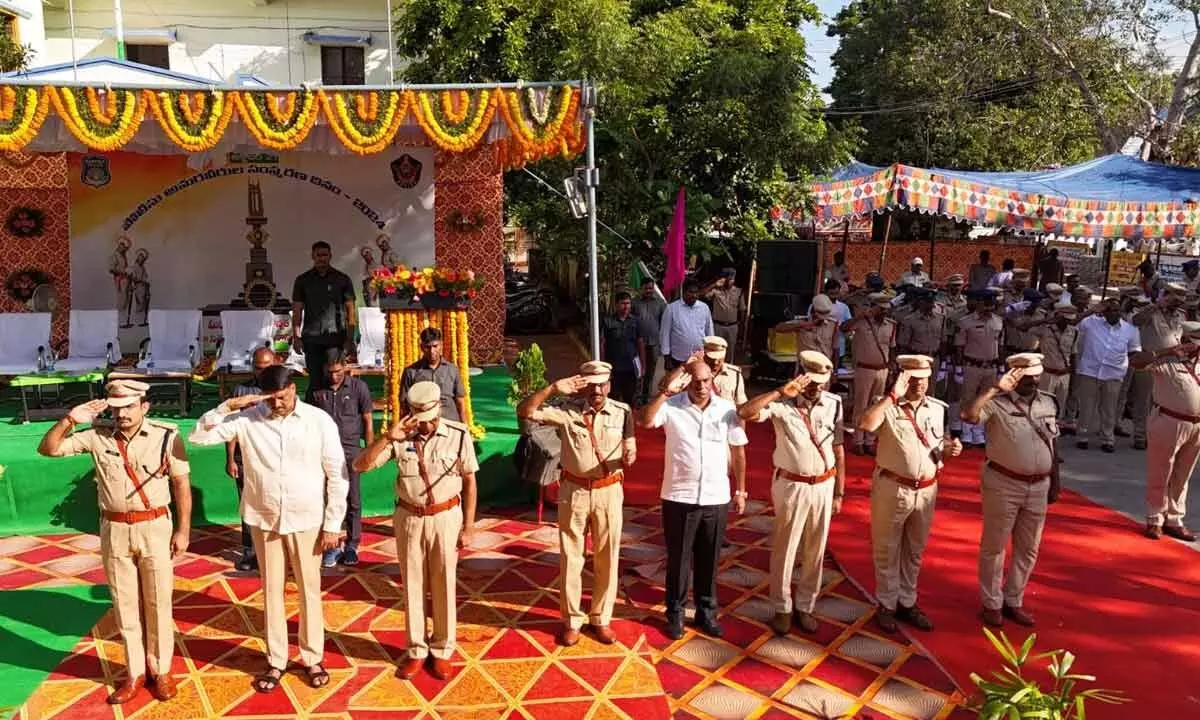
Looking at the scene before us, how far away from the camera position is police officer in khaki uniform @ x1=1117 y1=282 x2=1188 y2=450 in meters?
9.64

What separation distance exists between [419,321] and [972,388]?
Answer: 216 inches

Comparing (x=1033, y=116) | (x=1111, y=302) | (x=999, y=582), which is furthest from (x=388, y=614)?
(x=1033, y=116)

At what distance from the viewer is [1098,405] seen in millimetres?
10258

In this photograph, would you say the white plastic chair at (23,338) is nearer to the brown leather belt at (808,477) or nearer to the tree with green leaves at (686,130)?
the tree with green leaves at (686,130)

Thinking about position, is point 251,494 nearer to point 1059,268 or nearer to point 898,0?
point 1059,268

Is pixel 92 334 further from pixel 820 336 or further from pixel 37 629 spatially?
pixel 820 336

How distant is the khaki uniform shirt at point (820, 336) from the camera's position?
9.46m

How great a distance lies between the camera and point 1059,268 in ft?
57.4

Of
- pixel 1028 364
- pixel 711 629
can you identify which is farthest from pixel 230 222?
pixel 1028 364

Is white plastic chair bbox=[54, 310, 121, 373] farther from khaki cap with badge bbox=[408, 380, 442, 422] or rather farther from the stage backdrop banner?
khaki cap with badge bbox=[408, 380, 442, 422]

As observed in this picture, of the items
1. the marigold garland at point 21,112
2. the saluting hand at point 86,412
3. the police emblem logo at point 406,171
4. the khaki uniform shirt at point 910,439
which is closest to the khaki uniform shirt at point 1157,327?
the khaki uniform shirt at point 910,439

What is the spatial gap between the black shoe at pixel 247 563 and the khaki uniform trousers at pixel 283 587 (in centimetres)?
171

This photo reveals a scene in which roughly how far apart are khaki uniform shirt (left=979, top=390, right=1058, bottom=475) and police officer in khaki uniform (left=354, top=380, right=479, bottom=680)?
3.08 m

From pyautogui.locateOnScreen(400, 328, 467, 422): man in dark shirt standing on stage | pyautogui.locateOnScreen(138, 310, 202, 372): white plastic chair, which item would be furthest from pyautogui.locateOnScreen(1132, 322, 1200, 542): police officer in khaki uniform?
pyautogui.locateOnScreen(138, 310, 202, 372): white plastic chair
